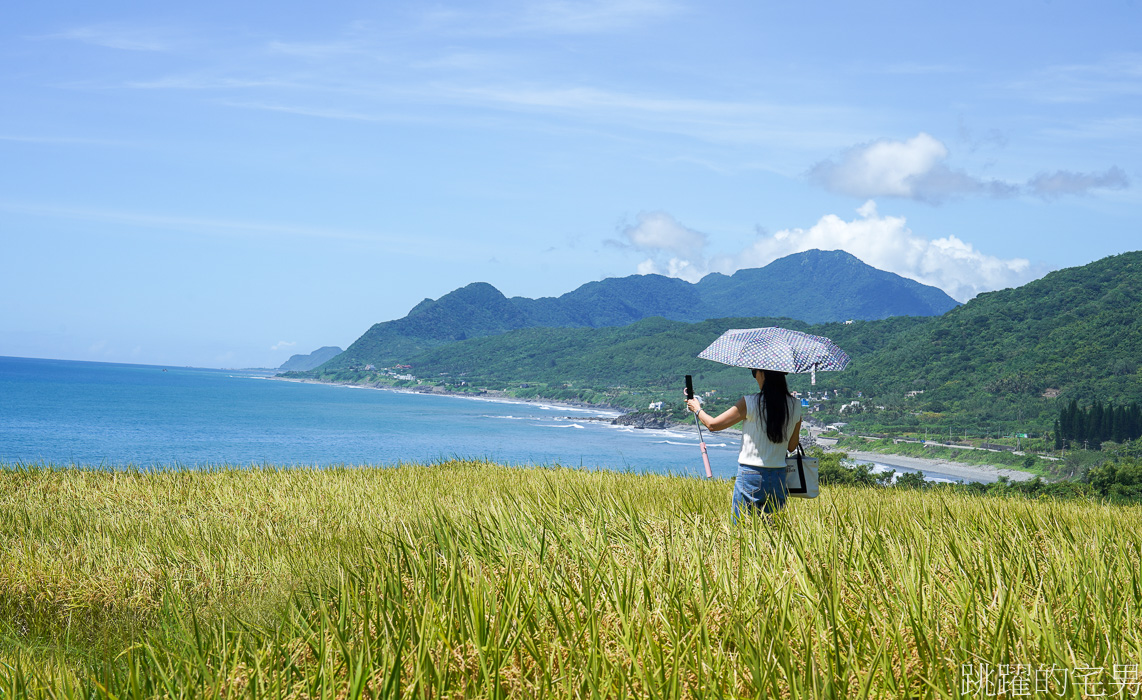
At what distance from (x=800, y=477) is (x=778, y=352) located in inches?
39.7

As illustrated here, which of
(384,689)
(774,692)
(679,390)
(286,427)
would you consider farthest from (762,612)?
(679,390)

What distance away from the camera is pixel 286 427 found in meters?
116

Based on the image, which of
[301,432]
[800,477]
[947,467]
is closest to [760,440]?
[800,477]

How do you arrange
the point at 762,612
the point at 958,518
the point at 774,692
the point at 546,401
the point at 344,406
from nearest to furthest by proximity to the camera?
the point at 774,692 < the point at 762,612 < the point at 958,518 < the point at 344,406 < the point at 546,401

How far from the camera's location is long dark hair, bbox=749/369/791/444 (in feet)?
19.0

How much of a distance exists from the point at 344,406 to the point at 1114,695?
181m

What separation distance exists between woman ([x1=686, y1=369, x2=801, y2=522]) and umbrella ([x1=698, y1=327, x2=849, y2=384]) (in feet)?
0.53

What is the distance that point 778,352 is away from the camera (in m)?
5.98

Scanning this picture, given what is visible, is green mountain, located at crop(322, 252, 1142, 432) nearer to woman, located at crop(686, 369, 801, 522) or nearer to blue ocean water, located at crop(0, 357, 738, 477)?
blue ocean water, located at crop(0, 357, 738, 477)

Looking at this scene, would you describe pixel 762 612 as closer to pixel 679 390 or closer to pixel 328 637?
pixel 328 637

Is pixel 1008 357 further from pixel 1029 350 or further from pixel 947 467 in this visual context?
pixel 947 467

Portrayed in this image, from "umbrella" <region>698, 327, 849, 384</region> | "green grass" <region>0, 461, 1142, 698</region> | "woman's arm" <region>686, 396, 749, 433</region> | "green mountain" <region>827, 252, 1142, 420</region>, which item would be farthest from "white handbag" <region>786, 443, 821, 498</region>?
"green mountain" <region>827, 252, 1142, 420</region>

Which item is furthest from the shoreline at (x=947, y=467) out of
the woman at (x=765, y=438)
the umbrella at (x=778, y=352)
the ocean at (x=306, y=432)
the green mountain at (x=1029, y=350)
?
the woman at (x=765, y=438)

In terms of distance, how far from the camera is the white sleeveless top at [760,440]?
5.90m
